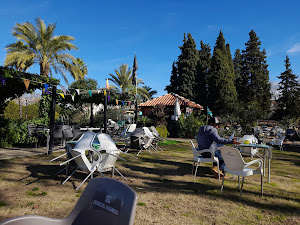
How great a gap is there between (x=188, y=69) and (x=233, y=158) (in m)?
28.8

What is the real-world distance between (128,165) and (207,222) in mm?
3692

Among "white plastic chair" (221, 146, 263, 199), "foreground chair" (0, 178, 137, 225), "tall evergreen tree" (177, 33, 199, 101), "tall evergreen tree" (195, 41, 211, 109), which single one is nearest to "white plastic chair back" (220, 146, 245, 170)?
"white plastic chair" (221, 146, 263, 199)

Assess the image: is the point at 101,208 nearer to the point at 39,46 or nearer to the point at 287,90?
the point at 39,46

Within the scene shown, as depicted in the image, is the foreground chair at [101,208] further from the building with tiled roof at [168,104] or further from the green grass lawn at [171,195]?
the building with tiled roof at [168,104]

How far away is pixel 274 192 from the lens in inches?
175

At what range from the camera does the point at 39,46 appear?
17859mm

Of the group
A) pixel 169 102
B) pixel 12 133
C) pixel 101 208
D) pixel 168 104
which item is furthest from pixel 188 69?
pixel 101 208

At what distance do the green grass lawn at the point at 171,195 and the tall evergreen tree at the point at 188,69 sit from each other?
25.8 m

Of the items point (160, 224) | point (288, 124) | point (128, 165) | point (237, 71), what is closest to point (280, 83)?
point (237, 71)

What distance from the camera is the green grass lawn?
332cm

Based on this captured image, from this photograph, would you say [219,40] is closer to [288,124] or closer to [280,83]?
[280,83]

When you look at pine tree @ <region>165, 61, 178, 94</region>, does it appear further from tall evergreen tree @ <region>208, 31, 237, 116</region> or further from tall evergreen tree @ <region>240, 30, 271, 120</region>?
tall evergreen tree @ <region>240, 30, 271, 120</region>

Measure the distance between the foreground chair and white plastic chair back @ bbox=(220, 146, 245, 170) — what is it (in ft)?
10.1

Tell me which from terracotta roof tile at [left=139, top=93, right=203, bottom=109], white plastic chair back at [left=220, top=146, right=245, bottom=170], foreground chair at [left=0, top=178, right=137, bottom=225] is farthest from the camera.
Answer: terracotta roof tile at [left=139, top=93, right=203, bottom=109]
